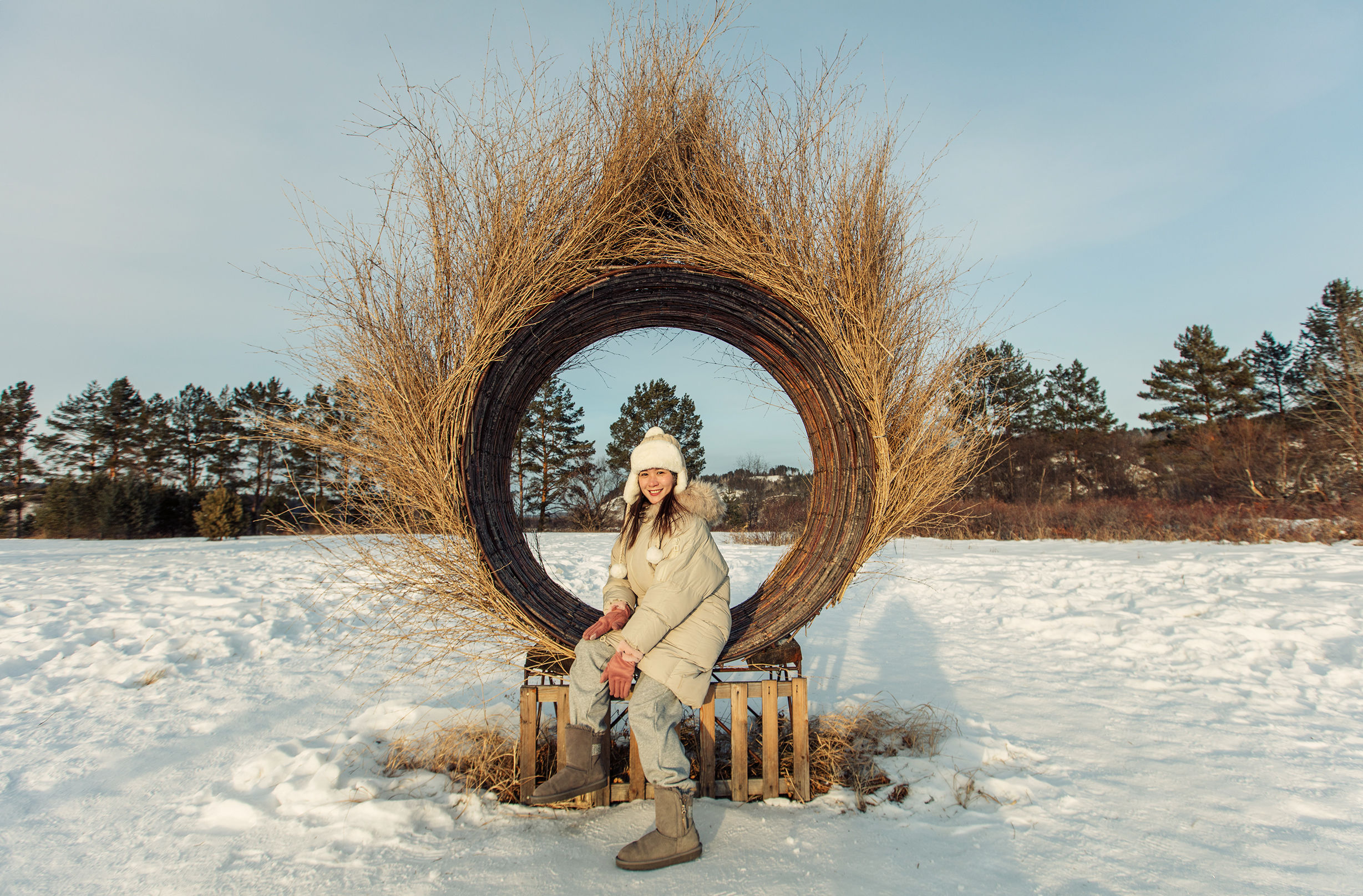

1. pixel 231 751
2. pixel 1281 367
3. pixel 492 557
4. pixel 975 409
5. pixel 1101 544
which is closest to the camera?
pixel 492 557

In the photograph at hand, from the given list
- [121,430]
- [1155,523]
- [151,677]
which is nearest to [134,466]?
[121,430]

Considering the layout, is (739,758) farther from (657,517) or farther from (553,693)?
(657,517)

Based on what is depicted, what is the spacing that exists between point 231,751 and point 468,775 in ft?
4.09

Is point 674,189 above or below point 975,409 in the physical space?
above

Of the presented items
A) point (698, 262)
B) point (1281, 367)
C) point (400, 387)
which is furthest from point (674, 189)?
point (1281, 367)

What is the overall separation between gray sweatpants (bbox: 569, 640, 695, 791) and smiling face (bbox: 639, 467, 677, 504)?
2.02ft

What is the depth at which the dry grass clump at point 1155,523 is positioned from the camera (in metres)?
9.88

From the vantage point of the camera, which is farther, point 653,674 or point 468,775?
point 468,775

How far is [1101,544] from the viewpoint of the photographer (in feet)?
35.0

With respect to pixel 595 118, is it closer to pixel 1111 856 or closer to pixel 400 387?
pixel 400 387

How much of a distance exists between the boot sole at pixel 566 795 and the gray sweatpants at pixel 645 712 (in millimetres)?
196

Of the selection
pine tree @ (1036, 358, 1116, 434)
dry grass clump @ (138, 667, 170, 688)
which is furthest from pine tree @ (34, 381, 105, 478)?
pine tree @ (1036, 358, 1116, 434)

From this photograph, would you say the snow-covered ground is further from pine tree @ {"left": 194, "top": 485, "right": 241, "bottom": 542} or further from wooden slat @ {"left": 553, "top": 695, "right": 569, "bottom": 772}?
pine tree @ {"left": 194, "top": 485, "right": 241, "bottom": 542}

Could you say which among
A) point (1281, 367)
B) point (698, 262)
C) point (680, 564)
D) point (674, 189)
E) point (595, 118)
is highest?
point (1281, 367)
